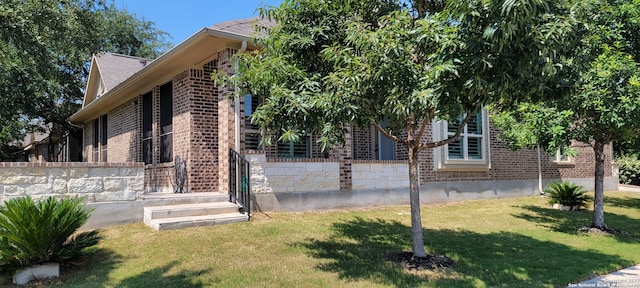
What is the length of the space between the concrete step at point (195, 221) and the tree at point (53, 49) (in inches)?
176

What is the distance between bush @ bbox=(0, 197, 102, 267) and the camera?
502 centimetres

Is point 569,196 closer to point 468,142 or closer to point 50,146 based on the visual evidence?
point 468,142

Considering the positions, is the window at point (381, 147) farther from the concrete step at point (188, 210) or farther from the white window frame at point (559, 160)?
the white window frame at point (559, 160)

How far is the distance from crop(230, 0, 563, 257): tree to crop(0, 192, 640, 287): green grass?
3.25ft

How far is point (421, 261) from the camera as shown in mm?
5652

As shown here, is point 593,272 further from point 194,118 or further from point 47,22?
point 47,22

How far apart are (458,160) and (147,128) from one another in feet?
29.0

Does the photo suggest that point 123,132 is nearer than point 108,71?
Yes

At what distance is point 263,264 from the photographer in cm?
554

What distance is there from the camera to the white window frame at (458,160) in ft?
38.5

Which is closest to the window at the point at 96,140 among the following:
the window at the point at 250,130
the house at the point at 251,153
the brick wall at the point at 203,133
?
the house at the point at 251,153

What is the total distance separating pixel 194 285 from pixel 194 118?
5.67 meters

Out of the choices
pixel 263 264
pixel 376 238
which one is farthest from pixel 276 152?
pixel 263 264

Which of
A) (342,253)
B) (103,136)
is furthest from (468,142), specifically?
(103,136)
